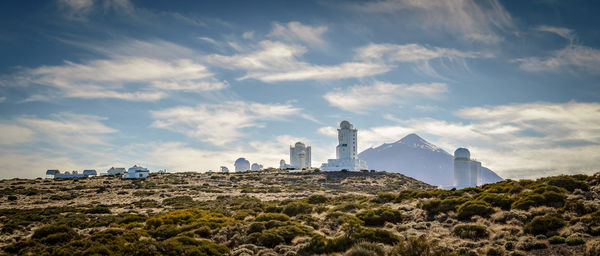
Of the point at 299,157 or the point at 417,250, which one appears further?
the point at 299,157

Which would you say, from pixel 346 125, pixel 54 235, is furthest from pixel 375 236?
pixel 346 125

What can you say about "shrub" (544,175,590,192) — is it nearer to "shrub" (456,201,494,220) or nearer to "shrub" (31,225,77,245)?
"shrub" (456,201,494,220)

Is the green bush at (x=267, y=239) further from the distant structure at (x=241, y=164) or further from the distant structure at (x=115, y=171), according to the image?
the distant structure at (x=241, y=164)

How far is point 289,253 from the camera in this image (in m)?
16.6

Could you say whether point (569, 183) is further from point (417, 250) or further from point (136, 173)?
point (136, 173)

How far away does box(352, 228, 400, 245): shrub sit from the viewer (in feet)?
58.6

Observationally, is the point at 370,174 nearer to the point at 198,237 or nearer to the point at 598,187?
the point at 598,187

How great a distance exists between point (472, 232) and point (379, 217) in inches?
256

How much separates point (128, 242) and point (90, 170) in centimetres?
9269

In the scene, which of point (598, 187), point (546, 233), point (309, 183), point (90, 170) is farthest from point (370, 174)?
point (90, 170)

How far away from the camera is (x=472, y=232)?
736 inches

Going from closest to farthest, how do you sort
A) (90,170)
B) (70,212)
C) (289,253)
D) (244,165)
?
(289,253) → (70,212) → (90,170) → (244,165)

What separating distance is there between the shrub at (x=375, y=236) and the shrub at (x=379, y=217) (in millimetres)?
5393

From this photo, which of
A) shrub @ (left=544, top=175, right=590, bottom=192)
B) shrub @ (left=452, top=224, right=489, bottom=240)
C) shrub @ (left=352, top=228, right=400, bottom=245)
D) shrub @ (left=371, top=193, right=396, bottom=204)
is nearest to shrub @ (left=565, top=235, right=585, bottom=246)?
shrub @ (left=452, top=224, right=489, bottom=240)
